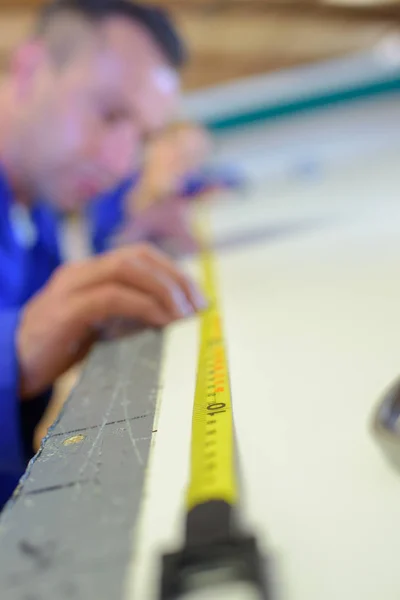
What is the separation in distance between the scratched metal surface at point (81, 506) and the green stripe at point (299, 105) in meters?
2.58

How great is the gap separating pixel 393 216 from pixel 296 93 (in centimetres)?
184

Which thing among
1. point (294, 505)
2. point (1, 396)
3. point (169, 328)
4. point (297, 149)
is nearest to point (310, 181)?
point (297, 149)

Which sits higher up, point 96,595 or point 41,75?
point 41,75

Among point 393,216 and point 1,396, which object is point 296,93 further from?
point 1,396

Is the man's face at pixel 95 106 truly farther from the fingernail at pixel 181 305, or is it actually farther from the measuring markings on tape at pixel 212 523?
the measuring markings on tape at pixel 212 523

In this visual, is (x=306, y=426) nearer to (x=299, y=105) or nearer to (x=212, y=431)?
(x=212, y=431)

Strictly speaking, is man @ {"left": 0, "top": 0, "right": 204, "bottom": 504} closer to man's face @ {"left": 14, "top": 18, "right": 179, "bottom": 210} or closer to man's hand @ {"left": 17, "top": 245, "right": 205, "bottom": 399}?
man's face @ {"left": 14, "top": 18, "right": 179, "bottom": 210}

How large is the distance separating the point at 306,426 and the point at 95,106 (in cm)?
85

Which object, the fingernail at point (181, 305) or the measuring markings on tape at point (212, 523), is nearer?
the measuring markings on tape at point (212, 523)

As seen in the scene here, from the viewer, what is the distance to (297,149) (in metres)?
2.79

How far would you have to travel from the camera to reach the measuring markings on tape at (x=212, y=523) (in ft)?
0.70

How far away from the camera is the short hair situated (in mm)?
1072

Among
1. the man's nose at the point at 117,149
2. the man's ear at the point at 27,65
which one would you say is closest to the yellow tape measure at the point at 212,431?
A: the man's nose at the point at 117,149

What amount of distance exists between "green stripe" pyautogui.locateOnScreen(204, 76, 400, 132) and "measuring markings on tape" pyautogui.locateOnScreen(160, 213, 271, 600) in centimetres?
259
